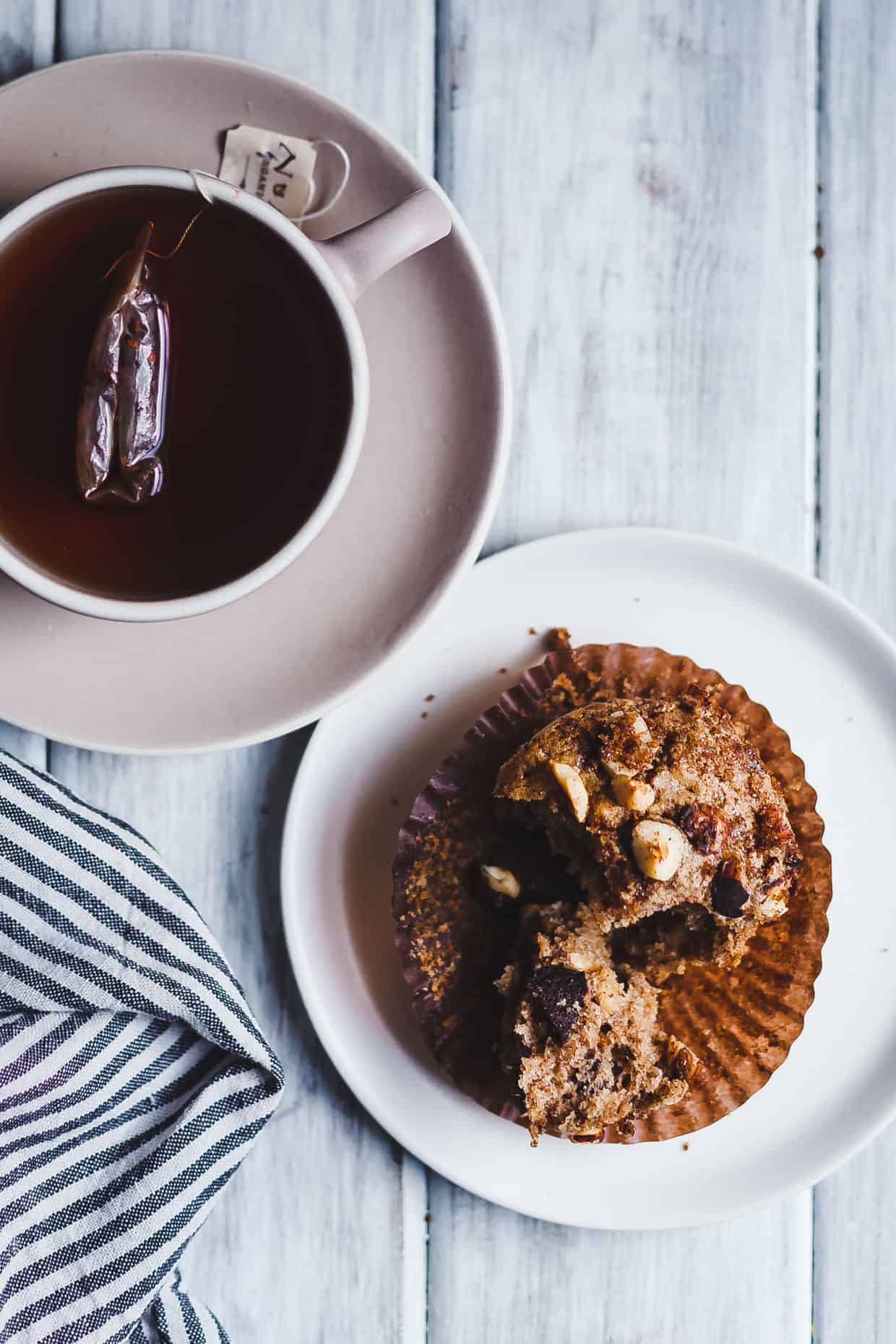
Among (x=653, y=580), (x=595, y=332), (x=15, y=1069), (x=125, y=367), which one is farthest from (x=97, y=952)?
(x=595, y=332)

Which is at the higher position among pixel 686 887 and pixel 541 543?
pixel 541 543

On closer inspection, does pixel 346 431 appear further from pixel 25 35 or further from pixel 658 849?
pixel 25 35

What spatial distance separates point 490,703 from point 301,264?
1.67ft

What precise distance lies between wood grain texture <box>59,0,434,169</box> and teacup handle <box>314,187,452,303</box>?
1.23 ft

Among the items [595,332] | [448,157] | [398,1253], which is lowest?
[398,1253]

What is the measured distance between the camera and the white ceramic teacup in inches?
34.6

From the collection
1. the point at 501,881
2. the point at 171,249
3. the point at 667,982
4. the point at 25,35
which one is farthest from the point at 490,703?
the point at 25,35

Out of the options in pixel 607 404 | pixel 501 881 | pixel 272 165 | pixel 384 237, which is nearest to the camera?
pixel 384 237

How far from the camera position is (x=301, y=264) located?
893 millimetres

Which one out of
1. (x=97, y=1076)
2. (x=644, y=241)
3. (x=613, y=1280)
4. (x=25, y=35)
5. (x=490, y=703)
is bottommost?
(x=613, y=1280)

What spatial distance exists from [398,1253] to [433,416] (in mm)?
928

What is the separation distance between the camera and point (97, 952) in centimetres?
115

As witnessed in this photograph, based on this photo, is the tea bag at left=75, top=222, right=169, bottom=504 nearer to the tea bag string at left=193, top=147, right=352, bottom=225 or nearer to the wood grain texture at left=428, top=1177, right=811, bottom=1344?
the tea bag string at left=193, top=147, right=352, bottom=225

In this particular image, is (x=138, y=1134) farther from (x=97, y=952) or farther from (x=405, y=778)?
(x=405, y=778)
